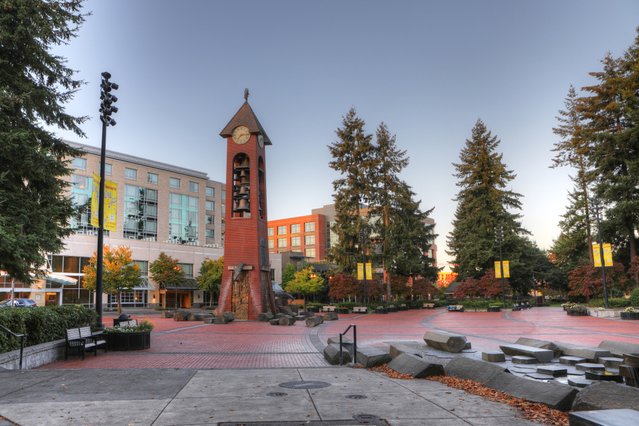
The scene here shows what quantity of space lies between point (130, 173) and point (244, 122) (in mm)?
40564

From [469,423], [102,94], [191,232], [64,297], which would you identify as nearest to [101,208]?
[102,94]

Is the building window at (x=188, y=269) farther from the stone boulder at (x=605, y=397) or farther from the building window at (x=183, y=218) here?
the stone boulder at (x=605, y=397)

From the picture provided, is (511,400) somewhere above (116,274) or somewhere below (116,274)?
below

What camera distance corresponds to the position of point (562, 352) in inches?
478

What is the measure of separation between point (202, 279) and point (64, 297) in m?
15.2

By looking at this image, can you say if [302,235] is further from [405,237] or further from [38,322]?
[38,322]

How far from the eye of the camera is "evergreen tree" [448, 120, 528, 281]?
54.6m

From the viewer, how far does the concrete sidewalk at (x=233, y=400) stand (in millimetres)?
6355

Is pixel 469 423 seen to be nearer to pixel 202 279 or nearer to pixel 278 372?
pixel 278 372

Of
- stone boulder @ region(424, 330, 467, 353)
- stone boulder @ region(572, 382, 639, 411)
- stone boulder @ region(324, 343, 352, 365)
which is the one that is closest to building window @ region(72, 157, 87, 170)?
stone boulder @ region(324, 343, 352, 365)

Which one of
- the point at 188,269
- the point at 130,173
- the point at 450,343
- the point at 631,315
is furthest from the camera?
the point at 130,173

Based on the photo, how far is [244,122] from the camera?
33.6 m

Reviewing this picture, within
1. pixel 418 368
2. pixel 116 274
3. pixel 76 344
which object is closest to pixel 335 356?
pixel 418 368

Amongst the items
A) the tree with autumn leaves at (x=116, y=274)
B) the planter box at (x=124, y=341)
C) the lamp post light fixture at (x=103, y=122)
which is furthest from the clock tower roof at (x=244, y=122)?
the planter box at (x=124, y=341)
